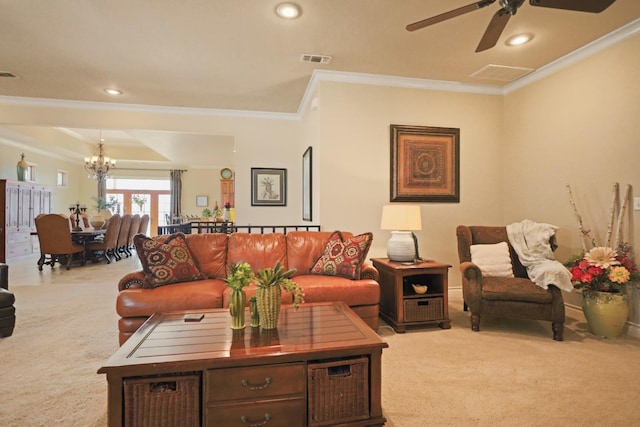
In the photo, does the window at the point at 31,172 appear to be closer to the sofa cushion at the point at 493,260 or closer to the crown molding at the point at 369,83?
the crown molding at the point at 369,83

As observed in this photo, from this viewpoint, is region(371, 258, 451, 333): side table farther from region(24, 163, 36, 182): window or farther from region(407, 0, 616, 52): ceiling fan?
Result: region(24, 163, 36, 182): window

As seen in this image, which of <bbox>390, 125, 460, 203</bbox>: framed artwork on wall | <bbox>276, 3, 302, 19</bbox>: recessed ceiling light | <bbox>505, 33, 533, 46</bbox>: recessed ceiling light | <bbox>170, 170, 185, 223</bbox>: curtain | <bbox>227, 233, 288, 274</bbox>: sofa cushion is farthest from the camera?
<bbox>170, 170, 185, 223</bbox>: curtain

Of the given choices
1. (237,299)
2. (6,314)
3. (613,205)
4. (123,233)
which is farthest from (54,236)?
(613,205)

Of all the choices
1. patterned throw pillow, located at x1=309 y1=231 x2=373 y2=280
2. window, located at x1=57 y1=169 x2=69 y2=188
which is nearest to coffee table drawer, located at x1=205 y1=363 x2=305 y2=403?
patterned throw pillow, located at x1=309 y1=231 x2=373 y2=280

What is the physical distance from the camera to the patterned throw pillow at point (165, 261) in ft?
9.23

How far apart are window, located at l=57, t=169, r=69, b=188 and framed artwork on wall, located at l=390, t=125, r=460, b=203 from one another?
9875 mm

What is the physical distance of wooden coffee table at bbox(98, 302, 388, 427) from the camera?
143 centimetres

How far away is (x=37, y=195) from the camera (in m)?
8.10

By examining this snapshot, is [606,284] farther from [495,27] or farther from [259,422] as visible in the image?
[259,422]

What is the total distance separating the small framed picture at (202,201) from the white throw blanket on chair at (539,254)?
32.1ft

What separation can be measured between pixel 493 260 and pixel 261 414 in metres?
2.78

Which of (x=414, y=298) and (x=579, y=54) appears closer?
(x=414, y=298)

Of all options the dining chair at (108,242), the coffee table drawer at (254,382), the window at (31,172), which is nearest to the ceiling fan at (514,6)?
the coffee table drawer at (254,382)

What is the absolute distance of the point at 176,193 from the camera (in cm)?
1099
